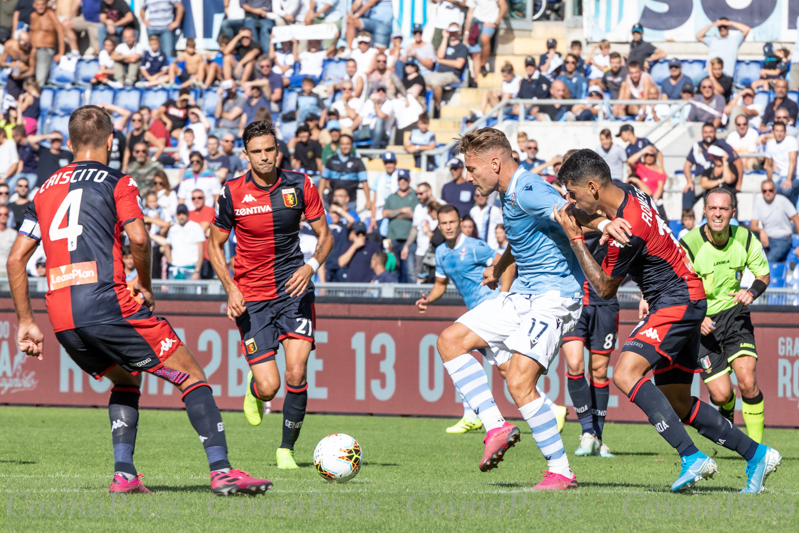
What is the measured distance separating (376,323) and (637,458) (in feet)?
17.3

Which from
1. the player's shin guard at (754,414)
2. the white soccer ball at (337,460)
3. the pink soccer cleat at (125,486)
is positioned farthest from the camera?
the player's shin guard at (754,414)

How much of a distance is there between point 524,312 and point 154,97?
16.8 meters

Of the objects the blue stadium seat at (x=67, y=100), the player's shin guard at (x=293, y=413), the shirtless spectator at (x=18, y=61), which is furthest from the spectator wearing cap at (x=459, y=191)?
the shirtless spectator at (x=18, y=61)

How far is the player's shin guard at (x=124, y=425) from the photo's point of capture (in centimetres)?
661

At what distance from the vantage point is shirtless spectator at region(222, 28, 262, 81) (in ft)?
72.2

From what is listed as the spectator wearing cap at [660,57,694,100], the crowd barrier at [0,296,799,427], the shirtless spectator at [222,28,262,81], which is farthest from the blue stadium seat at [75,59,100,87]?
the spectator wearing cap at [660,57,694,100]

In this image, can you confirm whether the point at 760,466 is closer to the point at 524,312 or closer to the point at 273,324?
the point at 524,312

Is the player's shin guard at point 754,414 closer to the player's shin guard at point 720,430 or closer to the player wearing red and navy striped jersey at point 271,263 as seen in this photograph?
the player's shin guard at point 720,430

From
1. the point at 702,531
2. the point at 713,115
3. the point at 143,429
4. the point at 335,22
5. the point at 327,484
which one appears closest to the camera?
the point at 702,531

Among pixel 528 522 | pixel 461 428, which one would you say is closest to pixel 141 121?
pixel 461 428

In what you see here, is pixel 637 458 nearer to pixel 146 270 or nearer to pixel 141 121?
pixel 146 270

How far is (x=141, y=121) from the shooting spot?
1967 cm

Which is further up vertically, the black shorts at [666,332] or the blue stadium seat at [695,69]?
the blue stadium seat at [695,69]

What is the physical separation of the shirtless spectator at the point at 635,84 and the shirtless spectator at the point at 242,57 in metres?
7.88
